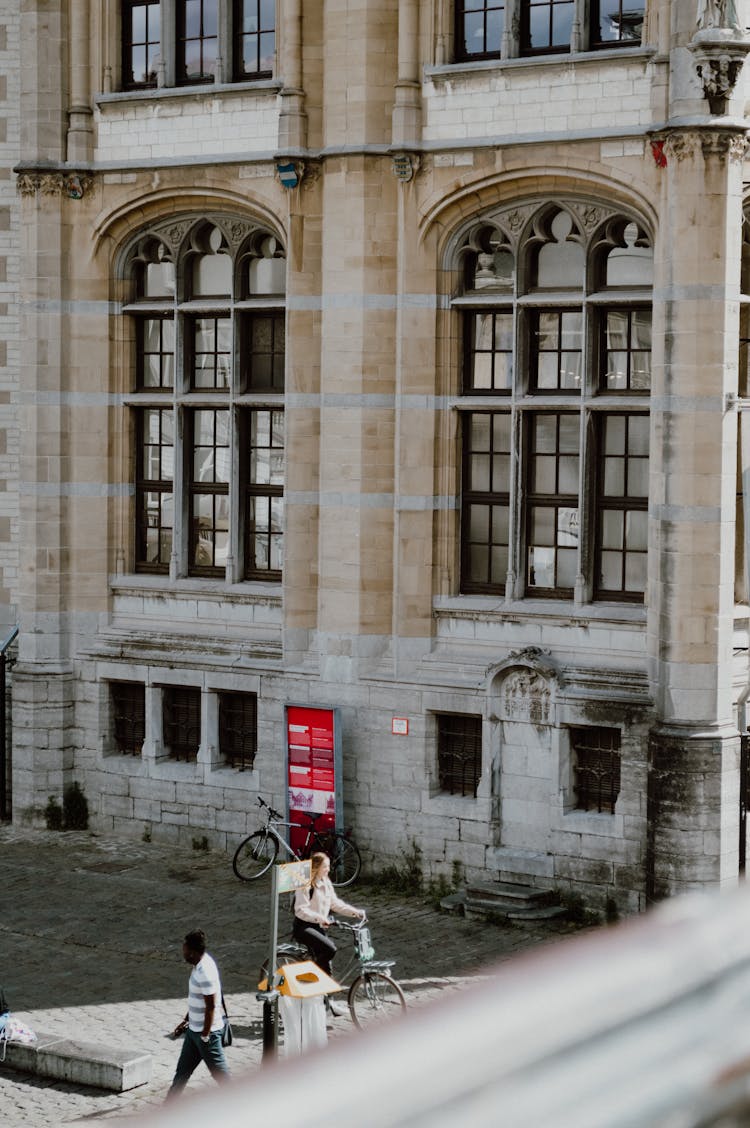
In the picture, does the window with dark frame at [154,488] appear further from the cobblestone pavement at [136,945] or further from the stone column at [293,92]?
the stone column at [293,92]

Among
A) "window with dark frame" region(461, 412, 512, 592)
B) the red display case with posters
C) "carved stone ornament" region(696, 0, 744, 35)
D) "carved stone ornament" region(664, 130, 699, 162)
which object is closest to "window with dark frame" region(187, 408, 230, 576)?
the red display case with posters

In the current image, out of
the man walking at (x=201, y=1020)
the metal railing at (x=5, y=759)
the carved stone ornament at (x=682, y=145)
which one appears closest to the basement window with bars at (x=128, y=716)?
the metal railing at (x=5, y=759)

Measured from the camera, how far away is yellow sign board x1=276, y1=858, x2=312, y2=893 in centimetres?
1306

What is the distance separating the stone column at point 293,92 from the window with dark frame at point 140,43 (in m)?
2.35

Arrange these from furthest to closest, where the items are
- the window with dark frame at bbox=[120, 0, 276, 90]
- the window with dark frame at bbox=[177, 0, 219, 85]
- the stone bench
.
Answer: the window with dark frame at bbox=[177, 0, 219, 85] < the window with dark frame at bbox=[120, 0, 276, 90] < the stone bench

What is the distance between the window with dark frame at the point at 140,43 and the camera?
22875mm

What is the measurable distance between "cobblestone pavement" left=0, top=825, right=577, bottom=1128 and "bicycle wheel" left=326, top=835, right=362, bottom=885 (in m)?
0.22

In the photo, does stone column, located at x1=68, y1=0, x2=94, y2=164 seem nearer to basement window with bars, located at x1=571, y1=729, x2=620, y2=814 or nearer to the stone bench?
basement window with bars, located at x1=571, y1=729, x2=620, y2=814

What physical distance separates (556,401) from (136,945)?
7.29 m

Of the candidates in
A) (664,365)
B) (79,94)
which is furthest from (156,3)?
(664,365)

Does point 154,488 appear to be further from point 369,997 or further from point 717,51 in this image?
point 369,997

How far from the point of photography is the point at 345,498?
21.0 metres

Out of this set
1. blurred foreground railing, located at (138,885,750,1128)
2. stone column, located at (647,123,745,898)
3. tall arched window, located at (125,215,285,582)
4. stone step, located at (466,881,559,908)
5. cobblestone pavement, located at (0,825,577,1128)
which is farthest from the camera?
tall arched window, located at (125,215,285,582)

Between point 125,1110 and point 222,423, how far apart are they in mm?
10927
